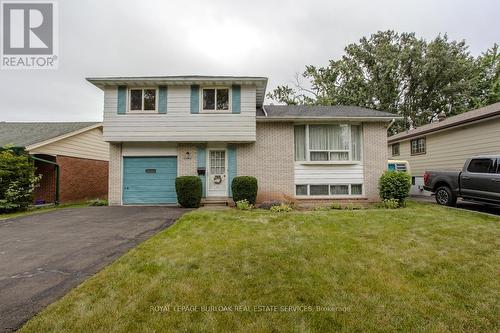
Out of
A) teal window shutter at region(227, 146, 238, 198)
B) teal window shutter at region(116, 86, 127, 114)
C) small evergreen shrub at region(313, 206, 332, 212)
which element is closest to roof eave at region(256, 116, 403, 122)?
teal window shutter at region(227, 146, 238, 198)

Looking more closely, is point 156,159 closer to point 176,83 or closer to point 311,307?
point 176,83

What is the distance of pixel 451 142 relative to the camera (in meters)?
13.4

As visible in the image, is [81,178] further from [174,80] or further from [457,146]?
[457,146]

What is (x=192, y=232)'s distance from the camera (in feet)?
19.5

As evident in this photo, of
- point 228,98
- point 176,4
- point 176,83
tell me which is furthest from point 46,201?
point 176,4

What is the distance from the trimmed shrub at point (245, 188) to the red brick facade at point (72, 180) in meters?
8.96

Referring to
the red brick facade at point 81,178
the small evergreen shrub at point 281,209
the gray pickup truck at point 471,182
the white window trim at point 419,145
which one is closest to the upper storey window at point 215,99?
the small evergreen shrub at point 281,209

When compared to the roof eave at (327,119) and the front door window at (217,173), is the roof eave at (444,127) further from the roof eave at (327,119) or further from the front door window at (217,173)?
the front door window at (217,173)

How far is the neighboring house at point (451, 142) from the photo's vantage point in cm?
1127

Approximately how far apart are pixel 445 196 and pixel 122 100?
44.8 ft

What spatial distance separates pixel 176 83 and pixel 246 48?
8237 mm

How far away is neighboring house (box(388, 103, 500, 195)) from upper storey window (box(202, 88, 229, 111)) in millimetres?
11554

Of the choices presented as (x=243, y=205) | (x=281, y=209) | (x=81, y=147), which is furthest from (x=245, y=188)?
(x=81, y=147)

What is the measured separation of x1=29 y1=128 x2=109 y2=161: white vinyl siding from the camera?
1177cm
